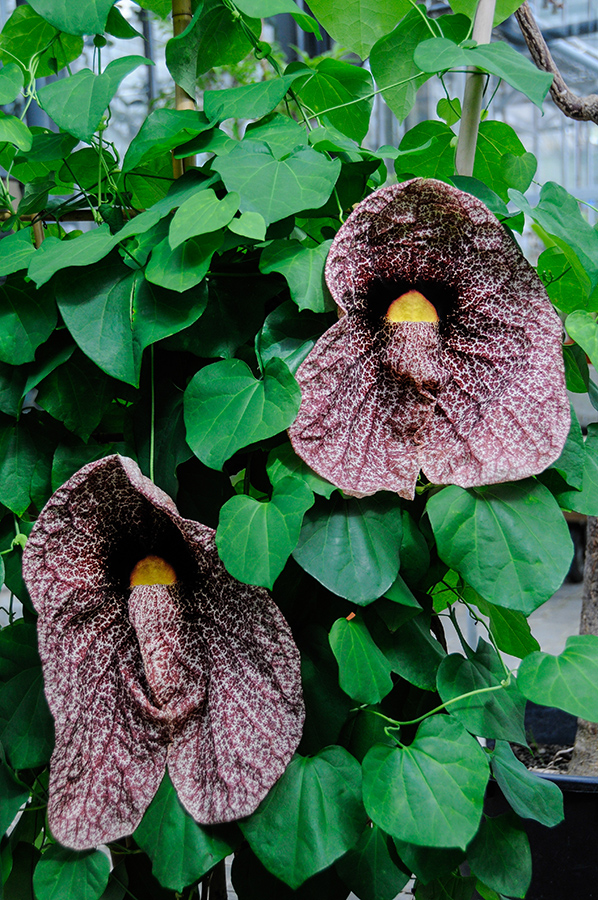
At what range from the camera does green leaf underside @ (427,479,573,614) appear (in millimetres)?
609

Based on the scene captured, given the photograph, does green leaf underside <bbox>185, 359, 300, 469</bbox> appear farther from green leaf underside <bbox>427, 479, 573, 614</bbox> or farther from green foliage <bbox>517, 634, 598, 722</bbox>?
green foliage <bbox>517, 634, 598, 722</bbox>

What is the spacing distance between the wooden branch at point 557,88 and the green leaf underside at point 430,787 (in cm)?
94

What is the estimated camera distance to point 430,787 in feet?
1.90

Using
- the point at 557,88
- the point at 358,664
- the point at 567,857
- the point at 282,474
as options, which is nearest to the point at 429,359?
the point at 282,474

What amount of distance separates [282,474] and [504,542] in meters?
0.19

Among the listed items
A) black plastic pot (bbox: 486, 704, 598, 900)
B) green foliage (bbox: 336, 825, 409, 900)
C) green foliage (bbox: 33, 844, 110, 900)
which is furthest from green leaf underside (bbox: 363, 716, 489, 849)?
black plastic pot (bbox: 486, 704, 598, 900)

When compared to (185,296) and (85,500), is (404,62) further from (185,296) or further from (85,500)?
(85,500)

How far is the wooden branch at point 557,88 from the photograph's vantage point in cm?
108

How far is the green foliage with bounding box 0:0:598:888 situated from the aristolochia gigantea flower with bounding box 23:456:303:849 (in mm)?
33

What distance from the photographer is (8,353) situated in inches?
27.0

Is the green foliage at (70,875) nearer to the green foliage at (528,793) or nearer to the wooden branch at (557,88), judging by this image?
the green foliage at (528,793)

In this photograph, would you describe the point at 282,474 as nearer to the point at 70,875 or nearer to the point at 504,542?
the point at 504,542

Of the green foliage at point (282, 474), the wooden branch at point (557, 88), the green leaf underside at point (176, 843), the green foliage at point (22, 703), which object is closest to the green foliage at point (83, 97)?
the green foliage at point (282, 474)

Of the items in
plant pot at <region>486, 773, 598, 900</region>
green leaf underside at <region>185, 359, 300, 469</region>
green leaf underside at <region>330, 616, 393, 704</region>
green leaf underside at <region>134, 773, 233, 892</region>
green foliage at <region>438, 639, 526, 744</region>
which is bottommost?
plant pot at <region>486, 773, 598, 900</region>
